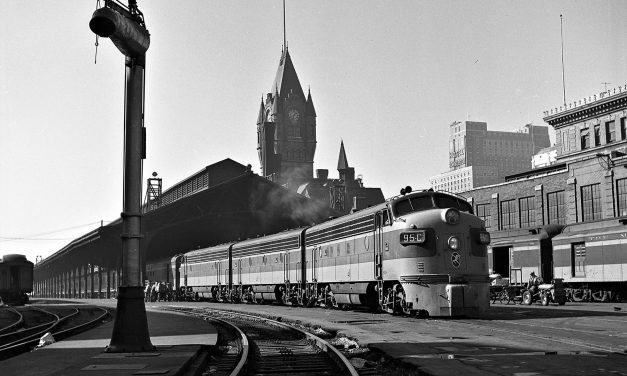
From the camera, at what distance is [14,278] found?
56969mm

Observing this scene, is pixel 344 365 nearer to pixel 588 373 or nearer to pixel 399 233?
pixel 588 373

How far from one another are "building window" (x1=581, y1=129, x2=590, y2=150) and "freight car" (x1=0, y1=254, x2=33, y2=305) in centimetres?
6618

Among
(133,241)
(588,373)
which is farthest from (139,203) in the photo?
(588,373)

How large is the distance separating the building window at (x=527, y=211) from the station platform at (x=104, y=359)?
55.0 m

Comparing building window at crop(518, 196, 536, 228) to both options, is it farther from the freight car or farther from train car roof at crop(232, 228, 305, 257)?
the freight car

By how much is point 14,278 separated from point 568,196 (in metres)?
48.0

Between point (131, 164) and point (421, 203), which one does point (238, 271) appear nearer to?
point (421, 203)

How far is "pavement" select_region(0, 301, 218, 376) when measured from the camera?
12.2 metres

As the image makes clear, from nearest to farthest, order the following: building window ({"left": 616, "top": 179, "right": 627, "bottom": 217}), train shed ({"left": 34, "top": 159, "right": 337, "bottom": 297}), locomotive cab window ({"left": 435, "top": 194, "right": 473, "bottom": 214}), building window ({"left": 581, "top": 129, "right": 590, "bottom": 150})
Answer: locomotive cab window ({"left": 435, "top": 194, "right": 473, "bottom": 214}) < building window ({"left": 616, "top": 179, "right": 627, "bottom": 217}) < train shed ({"left": 34, "top": 159, "right": 337, "bottom": 297}) < building window ({"left": 581, "top": 129, "right": 590, "bottom": 150})

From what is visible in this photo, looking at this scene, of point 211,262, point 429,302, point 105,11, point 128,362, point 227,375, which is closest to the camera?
point 227,375

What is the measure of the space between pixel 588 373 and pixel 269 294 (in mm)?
31847

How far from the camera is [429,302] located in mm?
22875

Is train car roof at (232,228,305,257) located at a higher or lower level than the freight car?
higher

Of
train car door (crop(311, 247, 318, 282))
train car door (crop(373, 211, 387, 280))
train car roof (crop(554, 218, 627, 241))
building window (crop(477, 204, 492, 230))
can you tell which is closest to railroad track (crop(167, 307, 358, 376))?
train car door (crop(373, 211, 387, 280))
